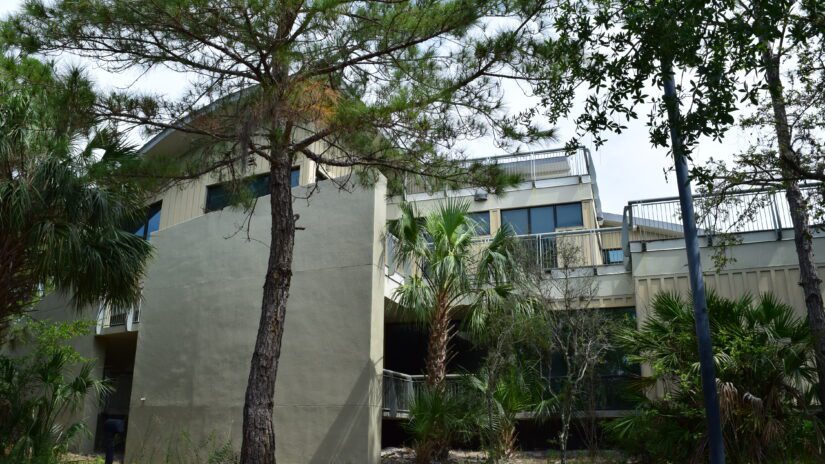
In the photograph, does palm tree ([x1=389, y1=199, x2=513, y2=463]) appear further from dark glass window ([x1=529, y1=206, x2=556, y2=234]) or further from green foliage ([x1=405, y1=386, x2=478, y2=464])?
dark glass window ([x1=529, y1=206, x2=556, y2=234])

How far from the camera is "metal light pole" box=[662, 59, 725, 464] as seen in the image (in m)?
6.16

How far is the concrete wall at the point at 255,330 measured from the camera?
44.2 ft

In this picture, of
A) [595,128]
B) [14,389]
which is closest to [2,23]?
[14,389]

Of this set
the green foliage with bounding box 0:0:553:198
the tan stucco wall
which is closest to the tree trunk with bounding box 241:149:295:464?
the green foliage with bounding box 0:0:553:198

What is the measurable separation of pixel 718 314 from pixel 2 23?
1194cm

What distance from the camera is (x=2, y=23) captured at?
9820 millimetres

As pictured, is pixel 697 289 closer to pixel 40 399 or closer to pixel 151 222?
pixel 40 399

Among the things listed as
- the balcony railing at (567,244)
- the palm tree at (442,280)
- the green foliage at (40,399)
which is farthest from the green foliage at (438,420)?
the green foliage at (40,399)

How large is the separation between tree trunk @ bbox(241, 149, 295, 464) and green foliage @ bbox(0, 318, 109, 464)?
4022 mm

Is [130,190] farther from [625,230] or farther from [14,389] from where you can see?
[625,230]

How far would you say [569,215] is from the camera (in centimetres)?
2123

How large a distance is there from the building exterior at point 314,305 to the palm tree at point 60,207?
1254 millimetres

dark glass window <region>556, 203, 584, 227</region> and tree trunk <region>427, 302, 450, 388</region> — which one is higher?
dark glass window <region>556, 203, 584, 227</region>

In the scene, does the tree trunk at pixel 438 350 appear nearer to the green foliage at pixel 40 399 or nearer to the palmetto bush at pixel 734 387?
the palmetto bush at pixel 734 387
